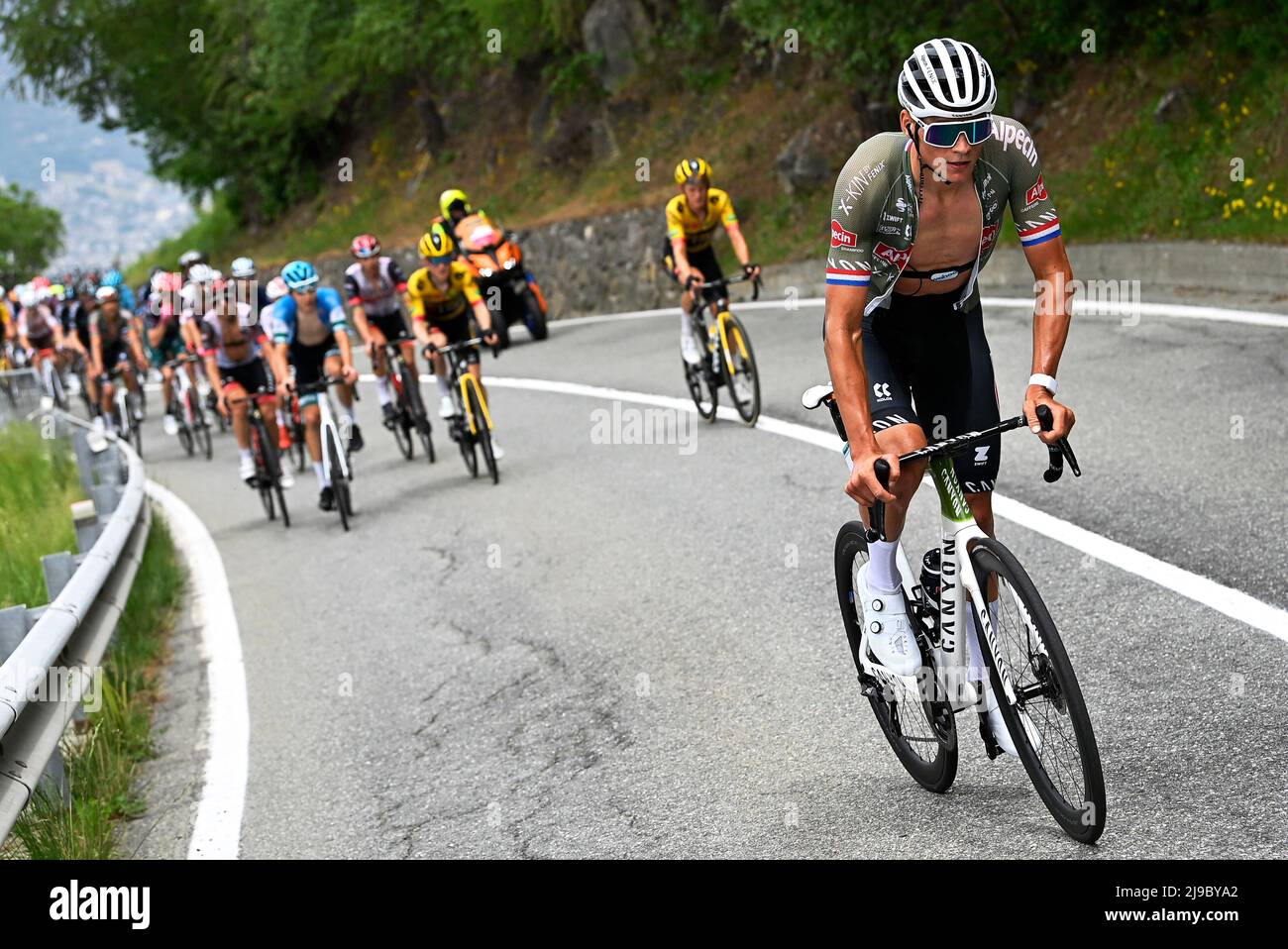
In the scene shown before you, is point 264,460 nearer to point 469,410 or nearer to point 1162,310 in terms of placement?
point 469,410

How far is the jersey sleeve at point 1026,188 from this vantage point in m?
4.69

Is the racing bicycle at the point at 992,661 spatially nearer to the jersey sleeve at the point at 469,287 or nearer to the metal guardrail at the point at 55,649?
the metal guardrail at the point at 55,649

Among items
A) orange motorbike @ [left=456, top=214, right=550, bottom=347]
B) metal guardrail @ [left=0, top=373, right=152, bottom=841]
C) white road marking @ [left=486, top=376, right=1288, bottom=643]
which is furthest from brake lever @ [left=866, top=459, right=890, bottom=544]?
orange motorbike @ [left=456, top=214, right=550, bottom=347]

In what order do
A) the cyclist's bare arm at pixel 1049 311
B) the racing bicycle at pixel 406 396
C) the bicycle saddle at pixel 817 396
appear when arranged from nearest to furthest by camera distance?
the cyclist's bare arm at pixel 1049 311, the bicycle saddle at pixel 817 396, the racing bicycle at pixel 406 396

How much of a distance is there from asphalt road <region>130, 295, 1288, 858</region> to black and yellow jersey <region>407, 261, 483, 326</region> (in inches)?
61.4

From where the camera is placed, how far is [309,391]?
12719 mm

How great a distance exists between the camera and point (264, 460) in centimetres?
1371

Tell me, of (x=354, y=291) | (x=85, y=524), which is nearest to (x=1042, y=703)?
(x=85, y=524)

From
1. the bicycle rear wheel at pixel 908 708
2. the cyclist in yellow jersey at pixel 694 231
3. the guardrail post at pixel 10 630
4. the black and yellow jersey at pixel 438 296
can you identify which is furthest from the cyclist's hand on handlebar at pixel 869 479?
the black and yellow jersey at pixel 438 296

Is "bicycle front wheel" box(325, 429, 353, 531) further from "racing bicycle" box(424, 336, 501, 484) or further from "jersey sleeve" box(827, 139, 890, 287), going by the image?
"jersey sleeve" box(827, 139, 890, 287)

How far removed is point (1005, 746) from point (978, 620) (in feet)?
1.34

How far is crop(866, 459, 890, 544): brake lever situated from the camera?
14.2 ft

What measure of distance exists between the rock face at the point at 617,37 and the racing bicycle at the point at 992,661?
3065cm

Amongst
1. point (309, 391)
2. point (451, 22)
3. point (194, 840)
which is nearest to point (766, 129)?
point (451, 22)
